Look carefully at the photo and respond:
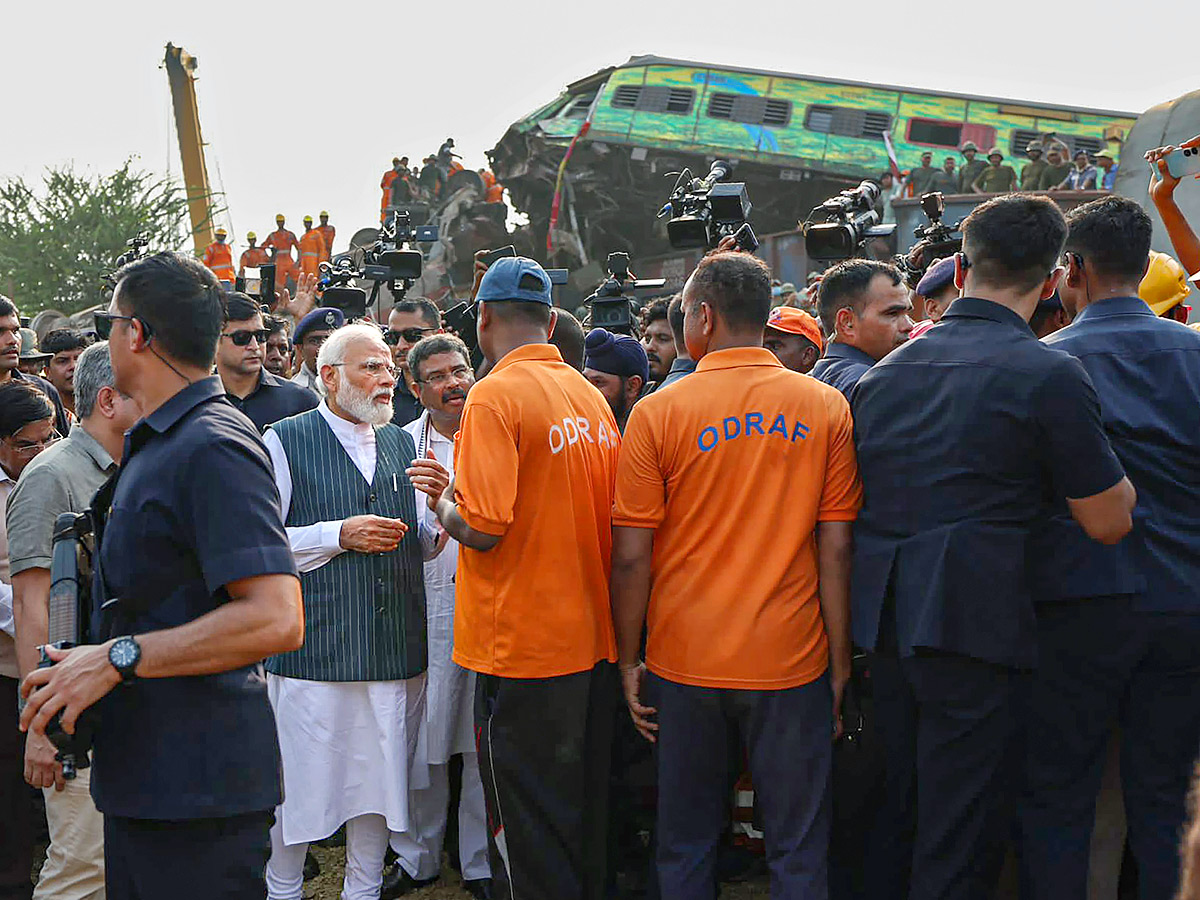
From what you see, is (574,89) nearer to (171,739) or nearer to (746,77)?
(746,77)

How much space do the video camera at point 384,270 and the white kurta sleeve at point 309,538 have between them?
3.01 meters

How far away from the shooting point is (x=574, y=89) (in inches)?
961

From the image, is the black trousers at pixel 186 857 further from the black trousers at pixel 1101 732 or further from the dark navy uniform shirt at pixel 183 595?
the black trousers at pixel 1101 732

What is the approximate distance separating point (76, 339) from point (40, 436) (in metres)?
3.33

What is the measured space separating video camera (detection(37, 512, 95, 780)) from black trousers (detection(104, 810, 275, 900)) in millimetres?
191

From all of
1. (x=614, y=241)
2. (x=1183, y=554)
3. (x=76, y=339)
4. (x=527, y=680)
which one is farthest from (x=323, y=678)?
(x=614, y=241)

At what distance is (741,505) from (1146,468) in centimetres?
112

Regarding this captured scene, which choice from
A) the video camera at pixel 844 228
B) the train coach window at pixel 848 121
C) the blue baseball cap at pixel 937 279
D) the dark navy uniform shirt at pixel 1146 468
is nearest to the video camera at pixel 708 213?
the video camera at pixel 844 228

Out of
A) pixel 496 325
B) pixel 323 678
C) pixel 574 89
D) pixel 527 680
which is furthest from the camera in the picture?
pixel 574 89

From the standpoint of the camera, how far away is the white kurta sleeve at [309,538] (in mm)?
4047

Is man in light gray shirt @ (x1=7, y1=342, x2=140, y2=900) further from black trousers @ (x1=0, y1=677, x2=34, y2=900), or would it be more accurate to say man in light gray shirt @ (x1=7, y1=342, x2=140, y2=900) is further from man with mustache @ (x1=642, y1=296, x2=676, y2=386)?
man with mustache @ (x1=642, y1=296, x2=676, y2=386)

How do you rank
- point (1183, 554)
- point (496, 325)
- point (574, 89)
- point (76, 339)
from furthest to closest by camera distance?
point (574, 89) < point (76, 339) < point (496, 325) < point (1183, 554)

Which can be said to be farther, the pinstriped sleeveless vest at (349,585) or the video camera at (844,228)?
the video camera at (844,228)

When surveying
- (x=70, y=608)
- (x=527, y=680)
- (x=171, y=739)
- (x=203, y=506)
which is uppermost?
(x=203, y=506)
